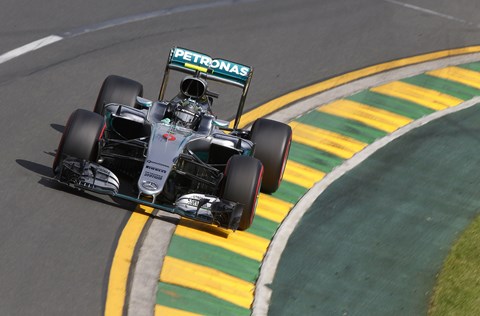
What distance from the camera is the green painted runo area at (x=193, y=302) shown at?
39.0 ft

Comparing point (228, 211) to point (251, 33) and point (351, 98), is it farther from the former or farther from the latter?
point (251, 33)

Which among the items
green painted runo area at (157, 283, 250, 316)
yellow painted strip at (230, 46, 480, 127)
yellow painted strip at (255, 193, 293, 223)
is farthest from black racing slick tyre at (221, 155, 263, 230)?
yellow painted strip at (230, 46, 480, 127)

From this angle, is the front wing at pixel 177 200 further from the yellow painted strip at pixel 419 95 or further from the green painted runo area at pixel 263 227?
the yellow painted strip at pixel 419 95

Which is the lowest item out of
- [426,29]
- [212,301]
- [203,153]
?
[212,301]

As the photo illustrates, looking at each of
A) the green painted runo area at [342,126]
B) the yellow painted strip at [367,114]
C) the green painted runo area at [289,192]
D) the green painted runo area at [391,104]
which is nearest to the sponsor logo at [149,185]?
the green painted runo area at [289,192]

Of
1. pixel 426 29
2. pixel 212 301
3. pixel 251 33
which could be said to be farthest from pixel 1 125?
pixel 426 29

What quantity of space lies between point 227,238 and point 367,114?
16.4 ft

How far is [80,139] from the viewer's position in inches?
529

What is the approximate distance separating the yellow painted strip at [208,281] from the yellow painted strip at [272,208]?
1669mm

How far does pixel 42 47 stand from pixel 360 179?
5834mm

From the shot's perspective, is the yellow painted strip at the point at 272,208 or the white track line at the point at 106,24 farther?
the white track line at the point at 106,24

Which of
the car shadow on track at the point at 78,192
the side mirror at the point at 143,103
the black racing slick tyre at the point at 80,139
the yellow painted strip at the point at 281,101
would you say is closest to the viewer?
the yellow painted strip at the point at 281,101

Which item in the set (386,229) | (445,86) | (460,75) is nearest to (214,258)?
(386,229)

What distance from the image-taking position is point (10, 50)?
1791 cm
